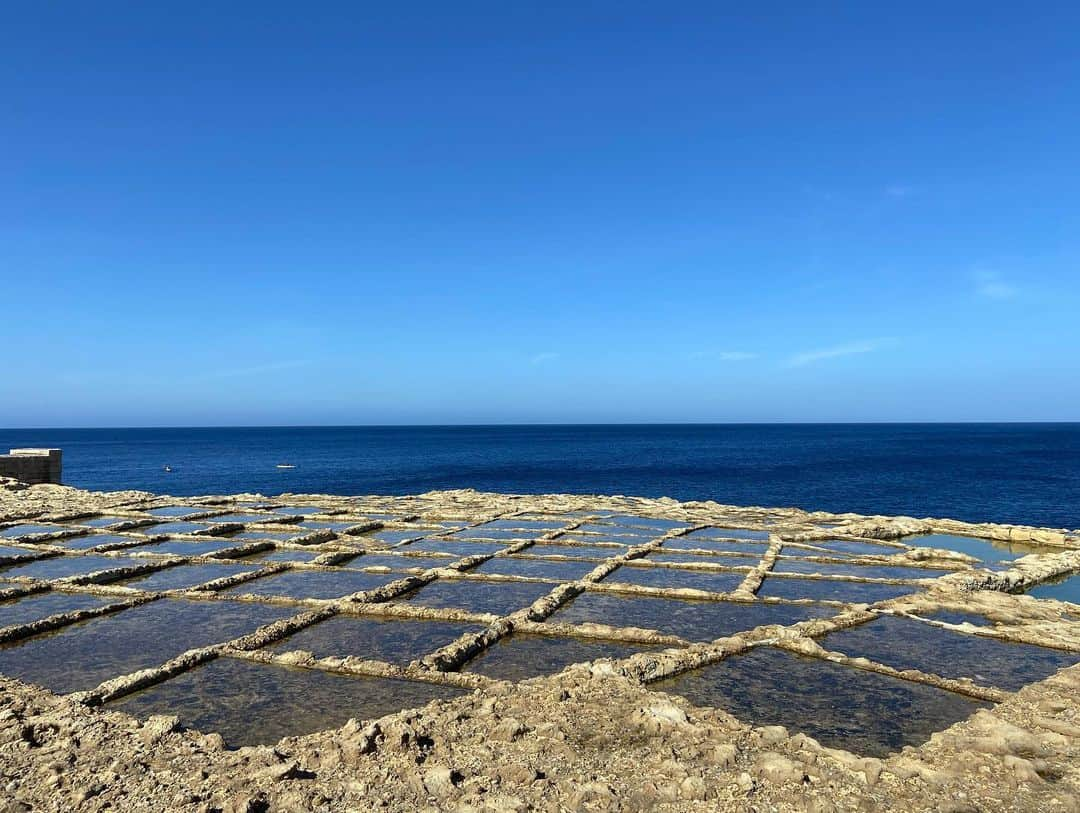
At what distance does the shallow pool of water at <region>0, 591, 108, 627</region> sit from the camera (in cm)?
970

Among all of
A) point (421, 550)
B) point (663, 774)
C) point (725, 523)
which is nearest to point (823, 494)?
point (725, 523)

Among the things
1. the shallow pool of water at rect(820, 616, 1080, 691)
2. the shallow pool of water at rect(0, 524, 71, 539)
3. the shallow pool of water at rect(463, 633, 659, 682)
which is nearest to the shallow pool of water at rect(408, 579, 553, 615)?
the shallow pool of water at rect(463, 633, 659, 682)

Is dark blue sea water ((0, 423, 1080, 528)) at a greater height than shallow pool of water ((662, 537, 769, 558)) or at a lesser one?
lesser

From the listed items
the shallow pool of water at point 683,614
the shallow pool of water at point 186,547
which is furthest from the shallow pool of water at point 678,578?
the shallow pool of water at point 186,547

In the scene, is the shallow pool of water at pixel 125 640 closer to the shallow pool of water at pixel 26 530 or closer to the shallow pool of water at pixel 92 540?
the shallow pool of water at pixel 92 540

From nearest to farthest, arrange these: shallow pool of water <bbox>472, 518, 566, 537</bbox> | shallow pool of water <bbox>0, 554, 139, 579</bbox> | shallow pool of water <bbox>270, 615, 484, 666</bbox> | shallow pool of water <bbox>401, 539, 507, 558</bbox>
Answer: shallow pool of water <bbox>270, 615, 484, 666</bbox>
shallow pool of water <bbox>0, 554, 139, 579</bbox>
shallow pool of water <bbox>401, 539, 507, 558</bbox>
shallow pool of water <bbox>472, 518, 566, 537</bbox>

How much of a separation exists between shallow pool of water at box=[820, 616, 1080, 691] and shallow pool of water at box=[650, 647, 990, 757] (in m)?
0.76

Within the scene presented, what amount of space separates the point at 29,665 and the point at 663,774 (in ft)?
23.1

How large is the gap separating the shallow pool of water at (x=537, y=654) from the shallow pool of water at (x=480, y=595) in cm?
146

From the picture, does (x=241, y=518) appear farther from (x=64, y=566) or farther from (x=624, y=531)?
(x=624, y=531)

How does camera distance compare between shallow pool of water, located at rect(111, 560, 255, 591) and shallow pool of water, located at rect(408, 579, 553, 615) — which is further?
shallow pool of water, located at rect(111, 560, 255, 591)

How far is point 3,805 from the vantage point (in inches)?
182

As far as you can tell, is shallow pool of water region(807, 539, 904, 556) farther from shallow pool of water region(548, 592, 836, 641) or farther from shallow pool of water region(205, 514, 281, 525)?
shallow pool of water region(205, 514, 281, 525)

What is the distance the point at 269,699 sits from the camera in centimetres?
672
